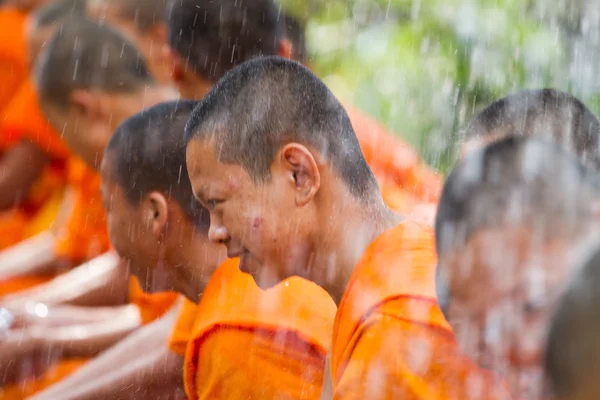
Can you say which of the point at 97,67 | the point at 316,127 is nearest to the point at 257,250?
the point at 316,127

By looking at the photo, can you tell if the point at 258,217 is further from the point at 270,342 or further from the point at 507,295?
the point at 507,295

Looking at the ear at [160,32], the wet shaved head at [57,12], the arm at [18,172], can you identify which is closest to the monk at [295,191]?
the ear at [160,32]

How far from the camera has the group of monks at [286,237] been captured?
1.08 m

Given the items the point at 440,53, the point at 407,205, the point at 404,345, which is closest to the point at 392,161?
the point at 407,205

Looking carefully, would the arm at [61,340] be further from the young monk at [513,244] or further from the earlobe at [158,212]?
the young monk at [513,244]

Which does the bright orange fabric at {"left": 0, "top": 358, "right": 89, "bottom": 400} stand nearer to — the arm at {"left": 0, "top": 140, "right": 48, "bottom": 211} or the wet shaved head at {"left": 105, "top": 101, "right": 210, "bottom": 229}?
the wet shaved head at {"left": 105, "top": 101, "right": 210, "bottom": 229}

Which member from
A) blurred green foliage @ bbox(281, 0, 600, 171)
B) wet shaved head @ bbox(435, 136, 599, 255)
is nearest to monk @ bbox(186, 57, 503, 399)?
wet shaved head @ bbox(435, 136, 599, 255)

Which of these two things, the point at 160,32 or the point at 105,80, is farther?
the point at 160,32

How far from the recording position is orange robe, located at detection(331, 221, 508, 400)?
117 centimetres

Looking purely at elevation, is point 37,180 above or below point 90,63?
below

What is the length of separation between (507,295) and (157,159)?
0.82 meters

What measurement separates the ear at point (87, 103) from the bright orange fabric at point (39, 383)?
21.9 inches

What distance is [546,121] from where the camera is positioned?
4.43 feet

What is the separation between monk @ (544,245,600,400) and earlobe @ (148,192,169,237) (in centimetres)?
100
